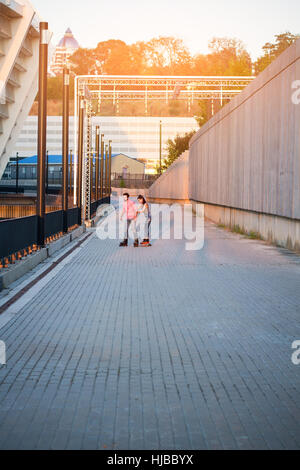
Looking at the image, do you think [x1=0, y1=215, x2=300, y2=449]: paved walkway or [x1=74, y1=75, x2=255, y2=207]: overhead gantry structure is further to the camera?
[x1=74, y1=75, x2=255, y2=207]: overhead gantry structure

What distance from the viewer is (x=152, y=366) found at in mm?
6625

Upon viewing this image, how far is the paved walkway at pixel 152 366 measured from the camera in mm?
4730

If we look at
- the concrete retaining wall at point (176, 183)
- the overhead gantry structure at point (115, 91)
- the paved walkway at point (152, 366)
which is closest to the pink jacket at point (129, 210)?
the paved walkway at point (152, 366)

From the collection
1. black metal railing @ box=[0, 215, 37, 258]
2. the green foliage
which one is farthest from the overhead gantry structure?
the green foliage

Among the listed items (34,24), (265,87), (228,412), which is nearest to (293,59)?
(265,87)

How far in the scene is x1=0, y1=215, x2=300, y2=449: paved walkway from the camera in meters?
4.73

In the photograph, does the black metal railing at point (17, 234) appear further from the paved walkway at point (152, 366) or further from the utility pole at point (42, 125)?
the paved walkway at point (152, 366)

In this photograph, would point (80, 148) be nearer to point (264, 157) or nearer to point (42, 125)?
point (264, 157)

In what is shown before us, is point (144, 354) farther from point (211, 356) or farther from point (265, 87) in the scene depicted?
point (265, 87)

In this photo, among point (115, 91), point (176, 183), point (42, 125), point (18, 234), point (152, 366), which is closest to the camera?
point (152, 366)

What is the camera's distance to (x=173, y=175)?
6862 cm

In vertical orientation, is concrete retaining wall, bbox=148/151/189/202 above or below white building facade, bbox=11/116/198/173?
below

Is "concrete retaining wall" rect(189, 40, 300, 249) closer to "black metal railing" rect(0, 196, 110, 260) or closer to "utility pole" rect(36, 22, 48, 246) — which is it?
"utility pole" rect(36, 22, 48, 246)

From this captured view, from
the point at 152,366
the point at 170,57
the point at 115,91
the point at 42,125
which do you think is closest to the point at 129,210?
the point at 42,125
